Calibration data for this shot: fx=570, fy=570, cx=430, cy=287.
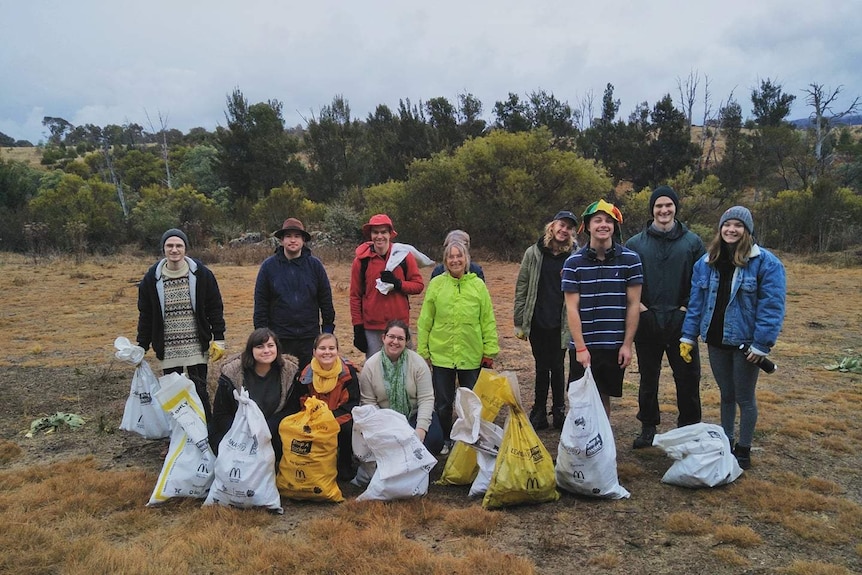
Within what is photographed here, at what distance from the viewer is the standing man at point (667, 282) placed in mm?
3783

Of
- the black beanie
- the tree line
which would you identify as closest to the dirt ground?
the black beanie

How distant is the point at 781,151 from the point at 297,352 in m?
32.1

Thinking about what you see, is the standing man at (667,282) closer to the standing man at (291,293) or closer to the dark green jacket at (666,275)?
the dark green jacket at (666,275)

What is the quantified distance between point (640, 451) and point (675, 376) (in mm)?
607

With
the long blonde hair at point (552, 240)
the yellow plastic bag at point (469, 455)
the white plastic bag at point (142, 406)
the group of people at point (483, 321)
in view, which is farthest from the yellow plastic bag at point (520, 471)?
the white plastic bag at point (142, 406)

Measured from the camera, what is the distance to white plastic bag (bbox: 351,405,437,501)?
3.33 meters

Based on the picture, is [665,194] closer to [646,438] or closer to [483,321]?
[483,321]

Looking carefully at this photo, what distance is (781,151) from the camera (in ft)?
96.0

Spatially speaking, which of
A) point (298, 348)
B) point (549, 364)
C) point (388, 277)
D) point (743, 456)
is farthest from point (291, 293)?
point (743, 456)

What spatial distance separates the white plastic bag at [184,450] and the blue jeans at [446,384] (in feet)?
5.16

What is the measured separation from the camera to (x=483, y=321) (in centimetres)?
411

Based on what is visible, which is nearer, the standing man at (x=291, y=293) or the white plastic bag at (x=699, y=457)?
the white plastic bag at (x=699, y=457)

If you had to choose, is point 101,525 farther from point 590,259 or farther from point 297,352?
point 590,259

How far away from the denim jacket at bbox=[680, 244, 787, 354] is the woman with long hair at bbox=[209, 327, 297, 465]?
2.64 metres
